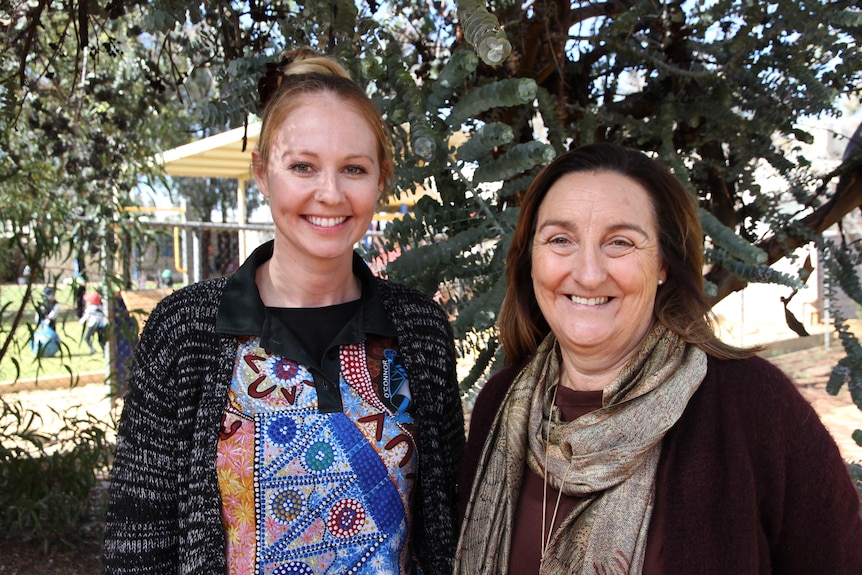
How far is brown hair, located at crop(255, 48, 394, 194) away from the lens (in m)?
2.10

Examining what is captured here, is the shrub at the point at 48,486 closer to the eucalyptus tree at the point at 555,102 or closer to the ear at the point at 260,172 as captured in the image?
the eucalyptus tree at the point at 555,102

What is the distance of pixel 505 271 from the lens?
2.39m

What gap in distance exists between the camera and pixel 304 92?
6.84 ft

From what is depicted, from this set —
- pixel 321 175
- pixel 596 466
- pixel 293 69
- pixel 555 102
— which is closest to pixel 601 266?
pixel 596 466

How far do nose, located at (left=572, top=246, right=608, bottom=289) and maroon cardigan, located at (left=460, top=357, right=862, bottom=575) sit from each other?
0.41 metres

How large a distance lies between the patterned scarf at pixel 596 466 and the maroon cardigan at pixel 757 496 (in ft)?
0.21

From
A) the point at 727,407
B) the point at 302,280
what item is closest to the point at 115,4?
the point at 302,280

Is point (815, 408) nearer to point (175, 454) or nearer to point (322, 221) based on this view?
point (322, 221)

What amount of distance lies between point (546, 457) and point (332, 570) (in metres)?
0.63

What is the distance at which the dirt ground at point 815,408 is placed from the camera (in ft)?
17.6

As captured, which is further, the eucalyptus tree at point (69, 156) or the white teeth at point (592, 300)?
the eucalyptus tree at point (69, 156)

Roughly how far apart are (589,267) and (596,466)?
49 cm

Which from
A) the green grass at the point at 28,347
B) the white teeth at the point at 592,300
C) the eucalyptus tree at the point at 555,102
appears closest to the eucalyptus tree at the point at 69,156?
the green grass at the point at 28,347

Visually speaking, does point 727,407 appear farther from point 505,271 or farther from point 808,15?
point 808,15
